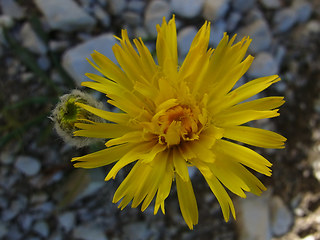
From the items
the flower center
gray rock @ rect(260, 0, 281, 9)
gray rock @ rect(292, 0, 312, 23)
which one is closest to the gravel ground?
gray rock @ rect(260, 0, 281, 9)

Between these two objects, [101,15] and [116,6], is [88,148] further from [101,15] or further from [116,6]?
[116,6]

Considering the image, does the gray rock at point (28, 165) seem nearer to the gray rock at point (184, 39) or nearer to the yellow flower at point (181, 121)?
the yellow flower at point (181, 121)

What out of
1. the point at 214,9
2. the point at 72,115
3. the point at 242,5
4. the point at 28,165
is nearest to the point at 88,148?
the point at 28,165

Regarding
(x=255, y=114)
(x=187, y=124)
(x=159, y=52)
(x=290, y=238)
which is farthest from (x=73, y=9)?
(x=290, y=238)

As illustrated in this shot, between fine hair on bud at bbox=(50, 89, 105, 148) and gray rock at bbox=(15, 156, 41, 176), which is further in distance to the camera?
gray rock at bbox=(15, 156, 41, 176)

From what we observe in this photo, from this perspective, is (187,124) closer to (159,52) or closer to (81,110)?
(159,52)

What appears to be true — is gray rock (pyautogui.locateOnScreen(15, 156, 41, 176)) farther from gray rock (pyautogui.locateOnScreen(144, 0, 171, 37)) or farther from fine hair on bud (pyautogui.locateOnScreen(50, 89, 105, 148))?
gray rock (pyautogui.locateOnScreen(144, 0, 171, 37))
